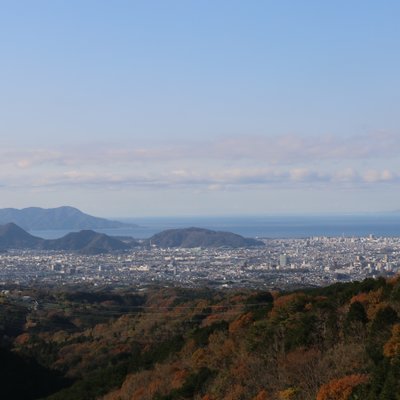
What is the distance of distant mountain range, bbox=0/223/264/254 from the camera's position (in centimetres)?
11469

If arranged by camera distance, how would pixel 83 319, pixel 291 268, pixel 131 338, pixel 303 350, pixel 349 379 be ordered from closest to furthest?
pixel 349 379 < pixel 303 350 < pixel 131 338 < pixel 83 319 < pixel 291 268

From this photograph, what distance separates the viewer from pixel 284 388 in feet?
45.6

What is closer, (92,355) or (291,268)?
(92,355)

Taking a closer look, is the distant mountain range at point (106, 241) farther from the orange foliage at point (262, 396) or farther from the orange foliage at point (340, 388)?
the orange foliage at point (340, 388)

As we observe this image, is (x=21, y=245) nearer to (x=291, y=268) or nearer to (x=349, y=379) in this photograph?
(x=291, y=268)

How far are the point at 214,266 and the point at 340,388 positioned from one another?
70.8m

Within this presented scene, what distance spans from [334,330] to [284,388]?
377 centimetres

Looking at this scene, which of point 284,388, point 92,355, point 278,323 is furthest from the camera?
point 92,355

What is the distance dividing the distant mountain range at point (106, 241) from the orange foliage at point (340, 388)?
97.4 meters

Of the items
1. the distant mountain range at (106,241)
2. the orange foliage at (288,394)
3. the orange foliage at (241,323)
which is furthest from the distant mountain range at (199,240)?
the orange foliage at (288,394)

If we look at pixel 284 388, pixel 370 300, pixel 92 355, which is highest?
pixel 370 300

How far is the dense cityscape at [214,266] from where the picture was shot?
214 ft

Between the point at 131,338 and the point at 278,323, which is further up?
the point at 278,323

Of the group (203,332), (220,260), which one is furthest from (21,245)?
(203,332)
